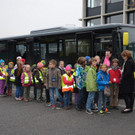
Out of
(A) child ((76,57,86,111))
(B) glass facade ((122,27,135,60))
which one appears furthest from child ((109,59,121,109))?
(B) glass facade ((122,27,135,60))

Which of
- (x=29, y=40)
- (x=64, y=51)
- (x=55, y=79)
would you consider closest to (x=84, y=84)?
(x=55, y=79)

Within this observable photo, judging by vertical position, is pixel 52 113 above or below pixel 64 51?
below

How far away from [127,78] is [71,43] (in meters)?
4.79

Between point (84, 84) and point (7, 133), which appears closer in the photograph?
point (7, 133)

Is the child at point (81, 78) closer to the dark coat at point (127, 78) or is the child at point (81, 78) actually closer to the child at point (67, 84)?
the child at point (67, 84)

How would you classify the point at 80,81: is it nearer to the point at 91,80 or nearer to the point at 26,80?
the point at 91,80

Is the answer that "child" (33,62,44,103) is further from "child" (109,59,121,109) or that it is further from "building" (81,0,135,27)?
"building" (81,0,135,27)

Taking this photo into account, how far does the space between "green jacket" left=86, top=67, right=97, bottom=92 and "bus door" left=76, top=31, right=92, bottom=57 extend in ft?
11.7

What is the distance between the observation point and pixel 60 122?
18.7 ft

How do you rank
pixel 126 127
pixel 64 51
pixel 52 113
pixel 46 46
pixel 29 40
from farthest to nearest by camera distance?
pixel 29 40, pixel 46 46, pixel 64 51, pixel 52 113, pixel 126 127

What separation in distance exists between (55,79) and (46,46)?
17.1 ft

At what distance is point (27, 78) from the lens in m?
8.52

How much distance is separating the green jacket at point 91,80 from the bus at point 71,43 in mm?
2701

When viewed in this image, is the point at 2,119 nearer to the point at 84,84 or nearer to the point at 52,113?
the point at 52,113
